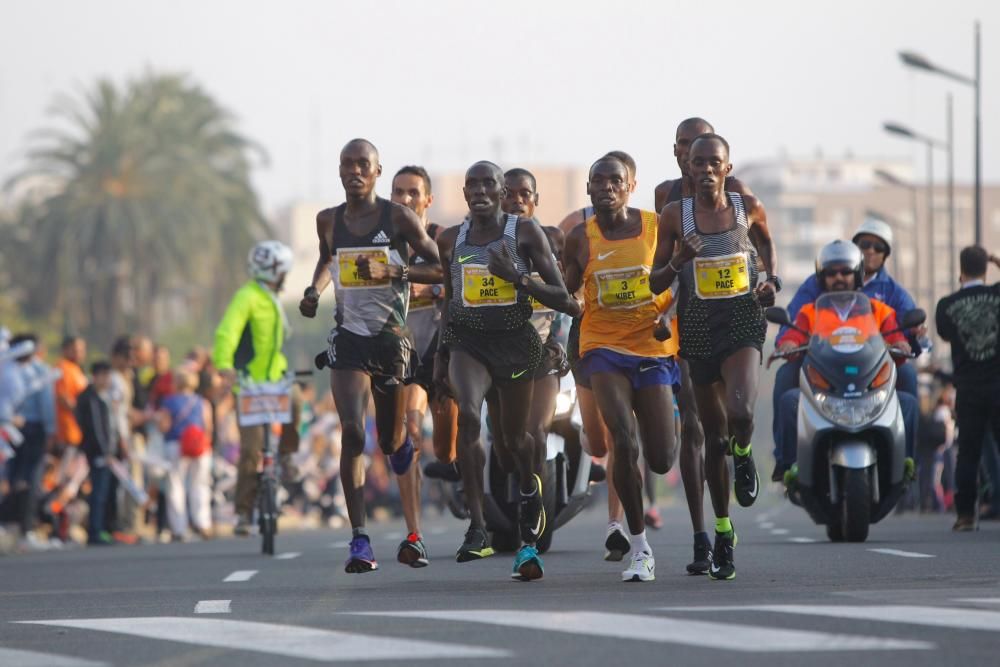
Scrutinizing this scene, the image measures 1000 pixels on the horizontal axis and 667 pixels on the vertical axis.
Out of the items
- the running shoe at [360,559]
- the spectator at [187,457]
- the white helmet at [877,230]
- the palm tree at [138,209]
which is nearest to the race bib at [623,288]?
the running shoe at [360,559]

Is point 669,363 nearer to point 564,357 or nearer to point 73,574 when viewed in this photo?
point 564,357

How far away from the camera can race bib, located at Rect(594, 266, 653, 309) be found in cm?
1179

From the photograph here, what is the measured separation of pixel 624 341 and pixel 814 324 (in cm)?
371

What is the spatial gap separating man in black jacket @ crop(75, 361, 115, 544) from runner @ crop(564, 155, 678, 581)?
10.8 metres

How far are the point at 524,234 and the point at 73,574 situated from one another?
15.5ft

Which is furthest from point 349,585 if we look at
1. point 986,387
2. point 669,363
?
point 986,387

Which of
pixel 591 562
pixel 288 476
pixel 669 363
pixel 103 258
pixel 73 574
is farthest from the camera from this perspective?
pixel 103 258

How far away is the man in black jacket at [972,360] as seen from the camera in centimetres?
1800

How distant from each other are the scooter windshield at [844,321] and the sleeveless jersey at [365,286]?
3469mm

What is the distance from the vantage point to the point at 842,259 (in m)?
15.1

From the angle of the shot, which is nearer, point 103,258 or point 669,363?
point 669,363

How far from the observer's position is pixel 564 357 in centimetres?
1367

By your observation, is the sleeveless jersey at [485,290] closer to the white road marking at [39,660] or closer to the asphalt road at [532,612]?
the asphalt road at [532,612]

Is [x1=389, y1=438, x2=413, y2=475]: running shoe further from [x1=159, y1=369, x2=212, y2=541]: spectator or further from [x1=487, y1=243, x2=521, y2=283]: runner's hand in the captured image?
[x1=159, y1=369, x2=212, y2=541]: spectator
